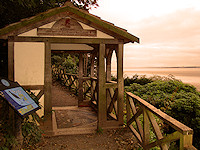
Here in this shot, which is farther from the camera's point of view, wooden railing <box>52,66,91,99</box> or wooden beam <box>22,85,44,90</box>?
wooden railing <box>52,66,91,99</box>

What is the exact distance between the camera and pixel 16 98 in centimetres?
294

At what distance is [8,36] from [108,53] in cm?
314

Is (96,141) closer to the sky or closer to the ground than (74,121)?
closer to the ground

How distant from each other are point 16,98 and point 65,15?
2717 millimetres

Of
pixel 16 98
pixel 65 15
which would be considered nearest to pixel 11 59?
pixel 65 15

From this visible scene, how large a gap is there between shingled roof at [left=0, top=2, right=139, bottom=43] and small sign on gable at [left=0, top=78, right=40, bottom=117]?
1.84 metres

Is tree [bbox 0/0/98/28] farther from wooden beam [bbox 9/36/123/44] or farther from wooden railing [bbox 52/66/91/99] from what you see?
wooden railing [bbox 52/66/91/99]

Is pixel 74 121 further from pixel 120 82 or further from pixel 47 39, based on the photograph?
pixel 47 39

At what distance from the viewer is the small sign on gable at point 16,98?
2727mm

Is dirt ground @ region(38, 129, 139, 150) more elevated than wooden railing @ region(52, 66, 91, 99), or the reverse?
wooden railing @ region(52, 66, 91, 99)

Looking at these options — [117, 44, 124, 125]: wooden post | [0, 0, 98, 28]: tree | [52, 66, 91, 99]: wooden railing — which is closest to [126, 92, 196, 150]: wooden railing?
[117, 44, 124, 125]: wooden post

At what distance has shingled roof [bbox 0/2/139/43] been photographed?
173 inches

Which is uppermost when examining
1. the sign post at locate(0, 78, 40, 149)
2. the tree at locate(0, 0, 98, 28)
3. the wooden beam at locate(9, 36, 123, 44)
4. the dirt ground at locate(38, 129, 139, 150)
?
the tree at locate(0, 0, 98, 28)

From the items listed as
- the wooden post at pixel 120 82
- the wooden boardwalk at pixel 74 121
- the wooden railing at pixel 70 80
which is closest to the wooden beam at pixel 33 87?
the wooden boardwalk at pixel 74 121
